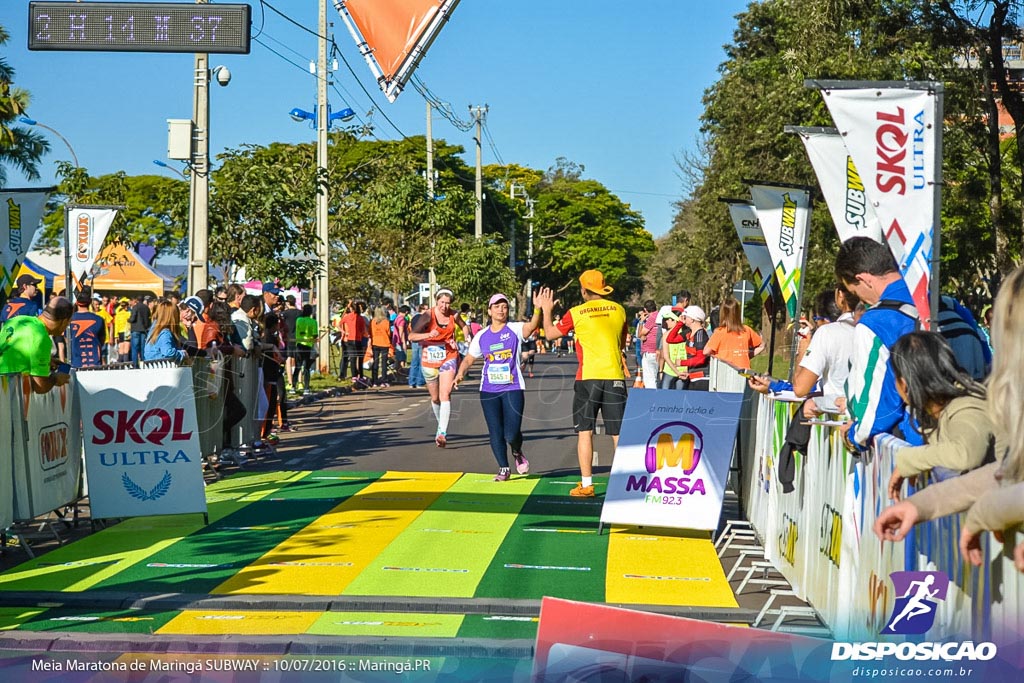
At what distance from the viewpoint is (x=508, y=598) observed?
7.90 m

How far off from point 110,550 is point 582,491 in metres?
4.44

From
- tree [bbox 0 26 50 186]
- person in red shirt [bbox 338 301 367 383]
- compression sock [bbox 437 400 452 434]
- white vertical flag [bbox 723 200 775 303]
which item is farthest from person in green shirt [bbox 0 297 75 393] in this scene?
tree [bbox 0 26 50 186]

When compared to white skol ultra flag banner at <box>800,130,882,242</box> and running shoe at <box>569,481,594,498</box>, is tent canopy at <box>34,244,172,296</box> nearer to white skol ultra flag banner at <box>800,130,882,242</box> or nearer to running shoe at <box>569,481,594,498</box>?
running shoe at <box>569,481,594,498</box>

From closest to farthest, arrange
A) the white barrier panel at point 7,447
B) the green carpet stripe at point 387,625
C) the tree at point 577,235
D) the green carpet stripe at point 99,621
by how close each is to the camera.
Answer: the green carpet stripe at point 387,625
the green carpet stripe at point 99,621
the white barrier panel at point 7,447
the tree at point 577,235

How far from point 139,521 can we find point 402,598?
4212 mm

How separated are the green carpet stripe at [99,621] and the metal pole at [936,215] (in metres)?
4.57

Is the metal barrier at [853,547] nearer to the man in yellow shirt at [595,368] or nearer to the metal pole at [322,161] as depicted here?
the man in yellow shirt at [595,368]

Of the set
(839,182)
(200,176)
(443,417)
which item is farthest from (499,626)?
(200,176)

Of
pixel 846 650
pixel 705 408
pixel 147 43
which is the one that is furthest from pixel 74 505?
pixel 846 650

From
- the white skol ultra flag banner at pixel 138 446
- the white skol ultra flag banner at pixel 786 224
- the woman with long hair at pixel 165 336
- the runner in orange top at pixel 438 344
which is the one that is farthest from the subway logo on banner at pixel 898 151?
the runner in orange top at pixel 438 344

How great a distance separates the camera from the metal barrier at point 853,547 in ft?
13.8

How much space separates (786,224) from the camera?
13578 mm

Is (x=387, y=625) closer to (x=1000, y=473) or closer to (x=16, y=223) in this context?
(x=1000, y=473)

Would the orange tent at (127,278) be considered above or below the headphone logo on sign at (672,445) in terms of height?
above
